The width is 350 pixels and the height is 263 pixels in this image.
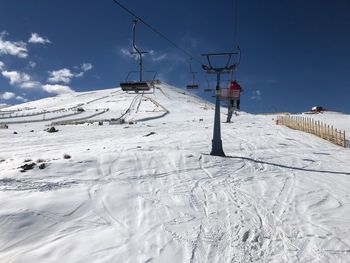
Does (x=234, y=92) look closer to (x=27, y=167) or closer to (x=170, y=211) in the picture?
(x=27, y=167)

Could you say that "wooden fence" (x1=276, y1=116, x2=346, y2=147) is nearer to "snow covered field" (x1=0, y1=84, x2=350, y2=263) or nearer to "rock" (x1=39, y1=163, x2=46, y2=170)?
"snow covered field" (x1=0, y1=84, x2=350, y2=263)

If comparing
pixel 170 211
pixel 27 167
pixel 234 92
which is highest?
pixel 234 92

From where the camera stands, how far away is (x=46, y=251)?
856cm

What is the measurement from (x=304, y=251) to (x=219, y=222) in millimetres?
2386

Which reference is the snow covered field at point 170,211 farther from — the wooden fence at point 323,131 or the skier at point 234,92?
the skier at point 234,92

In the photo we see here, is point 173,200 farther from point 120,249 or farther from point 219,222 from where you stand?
point 120,249

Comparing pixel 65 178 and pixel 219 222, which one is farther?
pixel 65 178

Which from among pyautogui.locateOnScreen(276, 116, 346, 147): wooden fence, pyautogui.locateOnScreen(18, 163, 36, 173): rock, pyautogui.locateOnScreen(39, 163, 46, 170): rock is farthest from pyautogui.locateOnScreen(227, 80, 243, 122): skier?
pyautogui.locateOnScreen(18, 163, 36, 173): rock

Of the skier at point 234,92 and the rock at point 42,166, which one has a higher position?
the skier at point 234,92

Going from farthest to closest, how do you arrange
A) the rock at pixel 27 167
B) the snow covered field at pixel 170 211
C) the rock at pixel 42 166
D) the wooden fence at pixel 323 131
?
the wooden fence at pixel 323 131
the rock at pixel 42 166
the rock at pixel 27 167
the snow covered field at pixel 170 211

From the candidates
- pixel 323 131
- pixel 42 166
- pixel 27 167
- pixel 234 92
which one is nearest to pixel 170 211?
pixel 42 166

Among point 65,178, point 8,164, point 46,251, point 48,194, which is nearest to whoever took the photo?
point 46,251

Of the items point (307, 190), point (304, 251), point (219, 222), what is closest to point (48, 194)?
point (219, 222)

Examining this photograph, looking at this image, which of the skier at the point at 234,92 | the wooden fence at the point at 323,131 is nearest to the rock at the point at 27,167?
the skier at the point at 234,92
